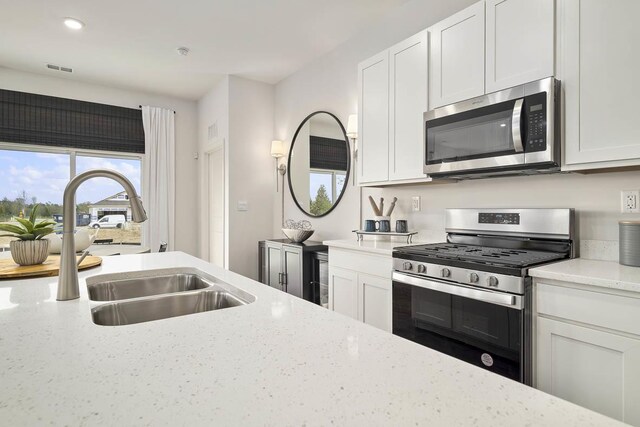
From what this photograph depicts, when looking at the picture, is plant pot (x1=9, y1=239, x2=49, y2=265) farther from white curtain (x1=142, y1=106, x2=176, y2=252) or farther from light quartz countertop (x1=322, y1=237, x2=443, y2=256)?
white curtain (x1=142, y1=106, x2=176, y2=252)

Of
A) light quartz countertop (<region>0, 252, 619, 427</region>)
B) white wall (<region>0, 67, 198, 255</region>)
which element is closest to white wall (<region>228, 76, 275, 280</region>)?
white wall (<region>0, 67, 198, 255</region>)

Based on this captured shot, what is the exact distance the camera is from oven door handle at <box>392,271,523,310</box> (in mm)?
1501

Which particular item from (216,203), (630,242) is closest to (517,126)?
(630,242)

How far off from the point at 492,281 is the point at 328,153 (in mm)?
2408

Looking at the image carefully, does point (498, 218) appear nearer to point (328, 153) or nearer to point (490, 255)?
point (490, 255)

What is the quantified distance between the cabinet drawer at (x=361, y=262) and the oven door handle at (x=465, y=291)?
0.16m

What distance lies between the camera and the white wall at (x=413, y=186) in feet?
5.81

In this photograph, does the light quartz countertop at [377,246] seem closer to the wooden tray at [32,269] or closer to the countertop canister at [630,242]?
the countertop canister at [630,242]

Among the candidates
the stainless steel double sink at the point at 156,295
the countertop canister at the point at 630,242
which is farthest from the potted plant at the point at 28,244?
the countertop canister at the point at 630,242

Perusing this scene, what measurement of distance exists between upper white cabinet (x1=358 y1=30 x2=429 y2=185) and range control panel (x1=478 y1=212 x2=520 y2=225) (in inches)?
18.1

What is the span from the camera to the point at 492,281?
157 centimetres

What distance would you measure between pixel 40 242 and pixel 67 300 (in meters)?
0.69

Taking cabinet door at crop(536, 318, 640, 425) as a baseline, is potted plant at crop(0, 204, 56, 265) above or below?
above

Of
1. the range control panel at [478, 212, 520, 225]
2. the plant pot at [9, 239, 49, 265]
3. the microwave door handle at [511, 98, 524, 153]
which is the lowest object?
the plant pot at [9, 239, 49, 265]
